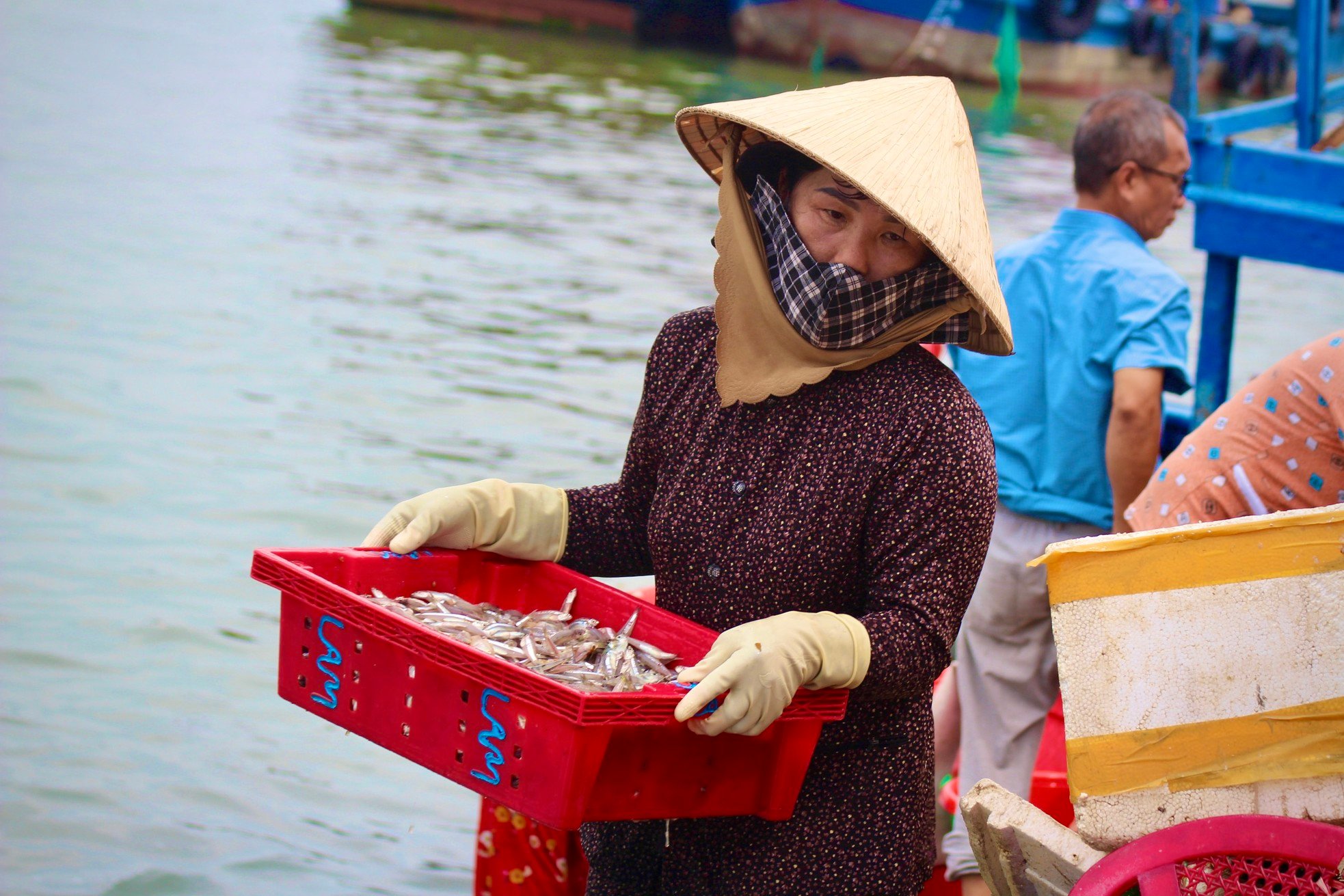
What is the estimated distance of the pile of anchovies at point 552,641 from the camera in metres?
2.17

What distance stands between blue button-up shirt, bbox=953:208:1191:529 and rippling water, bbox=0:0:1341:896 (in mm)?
1939

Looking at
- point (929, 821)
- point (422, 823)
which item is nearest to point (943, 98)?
point (929, 821)

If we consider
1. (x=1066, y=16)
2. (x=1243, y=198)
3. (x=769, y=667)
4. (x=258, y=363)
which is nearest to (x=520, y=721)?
(x=769, y=667)

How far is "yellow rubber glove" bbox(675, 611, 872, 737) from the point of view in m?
1.87

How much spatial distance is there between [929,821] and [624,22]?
25151 millimetres

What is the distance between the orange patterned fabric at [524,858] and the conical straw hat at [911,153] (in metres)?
1.09

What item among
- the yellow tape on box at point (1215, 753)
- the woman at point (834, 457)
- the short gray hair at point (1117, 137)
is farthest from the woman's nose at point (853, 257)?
the short gray hair at point (1117, 137)

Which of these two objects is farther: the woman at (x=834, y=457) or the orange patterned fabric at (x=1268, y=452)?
the orange patterned fabric at (x=1268, y=452)

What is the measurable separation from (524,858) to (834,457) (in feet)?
3.14

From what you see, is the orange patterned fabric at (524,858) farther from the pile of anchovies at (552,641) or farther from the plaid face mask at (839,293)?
the plaid face mask at (839,293)

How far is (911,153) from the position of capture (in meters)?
2.11

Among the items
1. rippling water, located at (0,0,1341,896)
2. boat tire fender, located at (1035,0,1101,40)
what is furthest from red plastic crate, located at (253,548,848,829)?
boat tire fender, located at (1035,0,1101,40)

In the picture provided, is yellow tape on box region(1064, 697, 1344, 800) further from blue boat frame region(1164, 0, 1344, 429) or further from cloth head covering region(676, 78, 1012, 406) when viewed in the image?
blue boat frame region(1164, 0, 1344, 429)

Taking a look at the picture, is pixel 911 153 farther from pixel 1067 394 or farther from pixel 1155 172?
pixel 1155 172
